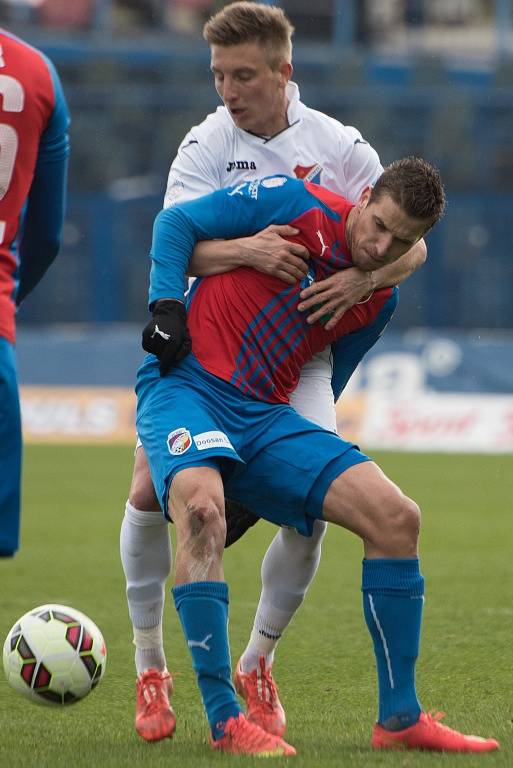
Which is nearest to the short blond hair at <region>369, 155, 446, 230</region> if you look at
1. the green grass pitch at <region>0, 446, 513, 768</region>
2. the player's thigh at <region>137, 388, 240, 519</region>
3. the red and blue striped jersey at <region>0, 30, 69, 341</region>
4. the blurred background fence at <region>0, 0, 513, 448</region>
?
the player's thigh at <region>137, 388, 240, 519</region>

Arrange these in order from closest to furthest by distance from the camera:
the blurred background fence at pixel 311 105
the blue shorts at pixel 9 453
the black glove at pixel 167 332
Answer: the blue shorts at pixel 9 453, the black glove at pixel 167 332, the blurred background fence at pixel 311 105

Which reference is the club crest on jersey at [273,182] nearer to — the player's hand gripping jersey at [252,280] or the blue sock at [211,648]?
the player's hand gripping jersey at [252,280]

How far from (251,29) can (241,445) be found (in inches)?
54.7

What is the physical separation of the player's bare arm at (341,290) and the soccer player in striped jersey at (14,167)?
943 millimetres

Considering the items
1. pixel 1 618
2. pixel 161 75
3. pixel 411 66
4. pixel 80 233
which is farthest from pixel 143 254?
pixel 1 618

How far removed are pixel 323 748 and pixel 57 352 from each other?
42.5ft

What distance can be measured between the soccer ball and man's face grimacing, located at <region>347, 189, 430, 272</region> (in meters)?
1.50

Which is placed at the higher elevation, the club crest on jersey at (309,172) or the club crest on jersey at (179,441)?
the club crest on jersey at (309,172)

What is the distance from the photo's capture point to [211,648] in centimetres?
392

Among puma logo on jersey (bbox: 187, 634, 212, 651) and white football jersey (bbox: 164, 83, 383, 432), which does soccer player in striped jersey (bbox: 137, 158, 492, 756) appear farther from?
white football jersey (bbox: 164, 83, 383, 432)

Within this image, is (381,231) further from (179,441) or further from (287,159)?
(179,441)

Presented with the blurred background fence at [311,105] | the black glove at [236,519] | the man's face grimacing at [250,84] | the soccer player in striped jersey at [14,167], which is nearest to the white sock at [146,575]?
the black glove at [236,519]

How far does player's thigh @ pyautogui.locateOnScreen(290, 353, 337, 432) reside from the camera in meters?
4.54

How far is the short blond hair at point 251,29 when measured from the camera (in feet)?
14.7
